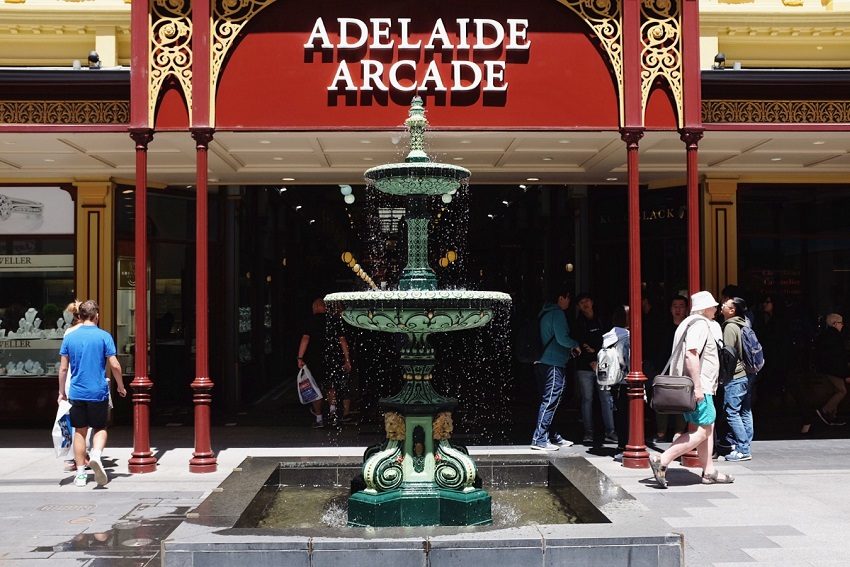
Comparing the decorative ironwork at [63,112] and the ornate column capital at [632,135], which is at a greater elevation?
the decorative ironwork at [63,112]

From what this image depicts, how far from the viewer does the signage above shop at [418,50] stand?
387 inches

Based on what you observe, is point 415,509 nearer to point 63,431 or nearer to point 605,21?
point 63,431

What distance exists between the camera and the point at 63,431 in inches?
354

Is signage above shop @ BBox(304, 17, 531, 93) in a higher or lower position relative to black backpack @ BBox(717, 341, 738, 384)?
higher

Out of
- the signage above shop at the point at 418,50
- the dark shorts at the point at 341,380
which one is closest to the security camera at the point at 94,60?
the signage above shop at the point at 418,50

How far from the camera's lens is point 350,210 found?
18750 millimetres

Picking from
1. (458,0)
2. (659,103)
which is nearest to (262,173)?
(458,0)

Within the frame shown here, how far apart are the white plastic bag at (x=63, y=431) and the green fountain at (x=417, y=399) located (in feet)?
12.0

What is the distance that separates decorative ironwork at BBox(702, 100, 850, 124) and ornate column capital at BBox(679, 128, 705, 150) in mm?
310

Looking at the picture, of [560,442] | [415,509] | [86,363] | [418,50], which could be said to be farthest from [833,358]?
[86,363]

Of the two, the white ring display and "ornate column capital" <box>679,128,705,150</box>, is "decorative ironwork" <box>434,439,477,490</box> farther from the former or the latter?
the white ring display

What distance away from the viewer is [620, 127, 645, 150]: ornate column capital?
32.2ft

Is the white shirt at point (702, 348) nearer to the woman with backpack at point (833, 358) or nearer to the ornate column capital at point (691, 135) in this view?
the ornate column capital at point (691, 135)

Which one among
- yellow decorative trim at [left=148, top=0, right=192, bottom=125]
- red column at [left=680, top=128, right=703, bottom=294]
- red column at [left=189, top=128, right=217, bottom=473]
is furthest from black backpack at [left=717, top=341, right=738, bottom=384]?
yellow decorative trim at [left=148, top=0, right=192, bottom=125]
